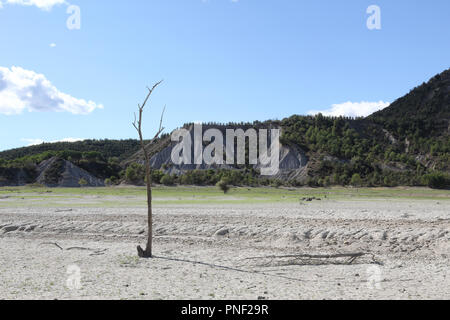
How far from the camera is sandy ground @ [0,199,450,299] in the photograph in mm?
10961

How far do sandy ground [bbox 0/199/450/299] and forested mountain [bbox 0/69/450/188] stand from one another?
7226cm

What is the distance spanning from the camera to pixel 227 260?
15227mm

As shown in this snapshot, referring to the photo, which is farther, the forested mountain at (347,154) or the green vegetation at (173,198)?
the forested mountain at (347,154)

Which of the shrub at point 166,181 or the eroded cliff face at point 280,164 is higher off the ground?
the eroded cliff face at point 280,164

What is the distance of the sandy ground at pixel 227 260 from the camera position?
1096cm

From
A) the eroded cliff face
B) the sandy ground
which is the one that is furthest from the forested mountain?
the sandy ground

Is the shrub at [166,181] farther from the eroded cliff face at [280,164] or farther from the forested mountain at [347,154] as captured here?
the eroded cliff face at [280,164]

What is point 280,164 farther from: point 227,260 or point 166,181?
point 227,260

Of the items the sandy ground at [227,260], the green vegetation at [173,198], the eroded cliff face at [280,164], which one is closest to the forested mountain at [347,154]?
the eroded cliff face at [280,164]

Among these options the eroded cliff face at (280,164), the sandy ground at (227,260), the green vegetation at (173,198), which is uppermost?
the eroded cliff face at (280,164)

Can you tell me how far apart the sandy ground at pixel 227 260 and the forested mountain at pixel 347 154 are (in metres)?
72.3

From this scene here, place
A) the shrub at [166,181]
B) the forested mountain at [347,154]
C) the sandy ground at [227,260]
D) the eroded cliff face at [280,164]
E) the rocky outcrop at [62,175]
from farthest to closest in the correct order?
1. the eroded cliff face at [280,164]
2. the rocky outcrop at [62,175]
3. the forested mountain at [347,154]
4. the shrub at [166,181]
5. the sandy ground at [227,260]

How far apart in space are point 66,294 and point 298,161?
12912cm

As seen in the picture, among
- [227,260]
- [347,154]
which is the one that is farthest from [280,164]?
[227,260]
